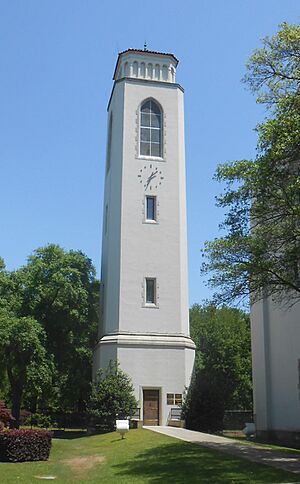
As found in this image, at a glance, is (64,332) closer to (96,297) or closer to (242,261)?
(96,297)

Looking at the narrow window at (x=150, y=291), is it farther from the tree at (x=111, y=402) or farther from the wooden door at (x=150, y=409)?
the wooden door at (x=150, y=409)

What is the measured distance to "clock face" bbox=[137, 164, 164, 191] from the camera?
35531mm

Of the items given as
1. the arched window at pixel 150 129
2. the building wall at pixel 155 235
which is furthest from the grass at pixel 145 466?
the arched window at pixel 150 129

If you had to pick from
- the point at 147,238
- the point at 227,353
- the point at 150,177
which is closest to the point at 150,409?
the point at 147,238

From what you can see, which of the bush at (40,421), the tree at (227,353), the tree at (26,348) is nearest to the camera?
the tree at (26,348)

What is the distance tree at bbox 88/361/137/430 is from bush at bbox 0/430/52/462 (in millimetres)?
9735

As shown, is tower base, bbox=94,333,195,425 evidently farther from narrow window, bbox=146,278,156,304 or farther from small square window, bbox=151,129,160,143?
small square window, bbox=151,129,160,143

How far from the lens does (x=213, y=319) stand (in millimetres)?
56219

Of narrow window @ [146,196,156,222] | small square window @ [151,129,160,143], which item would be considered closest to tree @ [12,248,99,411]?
narrow window @ [146,196,156,222]

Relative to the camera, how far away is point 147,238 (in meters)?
34.5

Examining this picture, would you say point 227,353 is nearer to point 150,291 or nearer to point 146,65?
point 150,291

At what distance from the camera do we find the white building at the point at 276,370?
1044 inches

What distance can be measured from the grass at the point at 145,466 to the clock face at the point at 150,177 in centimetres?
1687

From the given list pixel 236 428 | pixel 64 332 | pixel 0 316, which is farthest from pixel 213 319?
pixel 0 316
